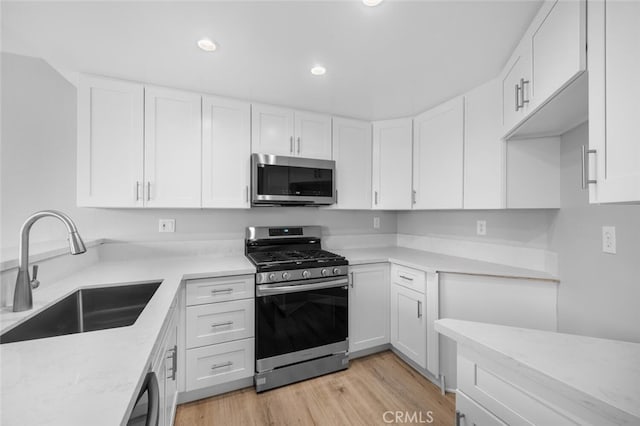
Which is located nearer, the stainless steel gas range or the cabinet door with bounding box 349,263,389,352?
the stainless steel gas range

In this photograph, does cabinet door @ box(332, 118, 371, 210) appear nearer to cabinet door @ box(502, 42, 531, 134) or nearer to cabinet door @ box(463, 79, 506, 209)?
cabinet door @ box(463, 79, 506, 209)

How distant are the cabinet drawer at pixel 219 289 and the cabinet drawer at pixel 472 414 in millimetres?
1411

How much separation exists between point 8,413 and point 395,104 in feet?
8.43

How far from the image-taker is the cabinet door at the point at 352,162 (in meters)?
2.53

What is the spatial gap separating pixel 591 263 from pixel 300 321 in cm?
183

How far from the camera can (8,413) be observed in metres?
0.52

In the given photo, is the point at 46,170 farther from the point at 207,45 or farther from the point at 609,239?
the point at 609,239

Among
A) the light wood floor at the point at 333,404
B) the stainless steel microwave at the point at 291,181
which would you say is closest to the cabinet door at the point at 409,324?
the light wood floor at the point at 333,404

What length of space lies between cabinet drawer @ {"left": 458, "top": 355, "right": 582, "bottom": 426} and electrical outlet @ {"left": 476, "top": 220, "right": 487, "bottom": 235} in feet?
5.34

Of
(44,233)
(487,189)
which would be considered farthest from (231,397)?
(487,189)

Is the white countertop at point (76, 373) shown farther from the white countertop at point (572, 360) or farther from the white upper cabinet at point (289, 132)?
the white upper cabinet at point (289, 132)

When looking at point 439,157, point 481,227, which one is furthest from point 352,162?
point 481,227

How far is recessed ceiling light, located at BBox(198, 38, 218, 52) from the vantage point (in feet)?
4.66

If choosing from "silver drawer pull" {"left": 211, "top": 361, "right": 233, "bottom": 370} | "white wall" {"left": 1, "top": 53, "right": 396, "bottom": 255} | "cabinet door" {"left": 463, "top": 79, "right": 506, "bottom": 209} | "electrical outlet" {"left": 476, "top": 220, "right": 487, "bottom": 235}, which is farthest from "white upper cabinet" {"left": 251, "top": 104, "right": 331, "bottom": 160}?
"silver drawer pull" {"left": 211, "top": 361, "right": 233, "bottom": 370}
